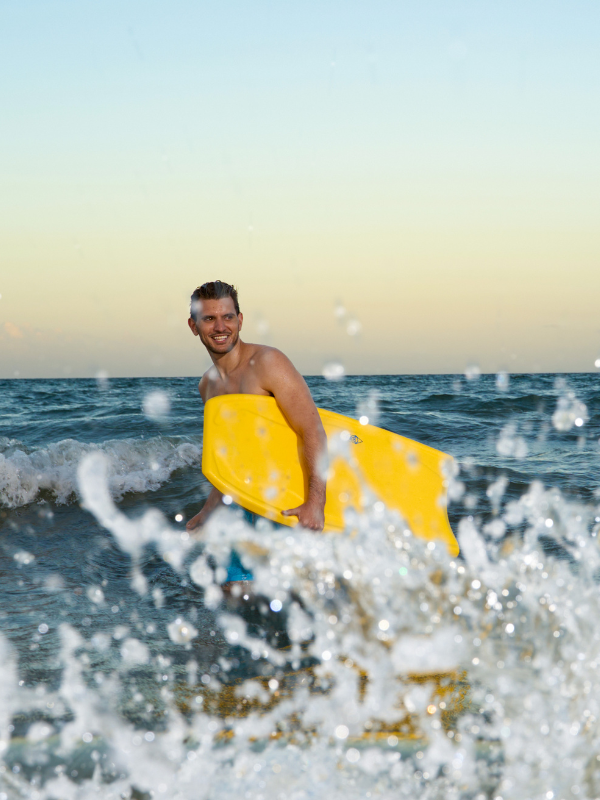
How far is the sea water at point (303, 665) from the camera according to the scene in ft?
6.11

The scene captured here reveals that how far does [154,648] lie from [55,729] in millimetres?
691

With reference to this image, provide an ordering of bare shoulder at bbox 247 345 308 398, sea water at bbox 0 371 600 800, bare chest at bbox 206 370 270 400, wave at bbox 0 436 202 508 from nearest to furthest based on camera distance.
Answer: sea water at bbox 0 371 600 800, bare shoulder at bbox 247 345 308 398, bare chest at bbox 206 370 270 400, wave at bbox 0 436 202 508

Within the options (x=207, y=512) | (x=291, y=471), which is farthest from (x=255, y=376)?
(x=207, y=512)

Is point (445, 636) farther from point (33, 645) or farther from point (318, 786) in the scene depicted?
point (33, 645)

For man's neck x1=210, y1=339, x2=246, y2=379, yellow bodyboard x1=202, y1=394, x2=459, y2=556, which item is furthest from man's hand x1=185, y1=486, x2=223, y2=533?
man's neck x1=210, y1=339, x2=246, y2=379

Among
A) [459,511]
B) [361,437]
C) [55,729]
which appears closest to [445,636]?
[361,437]

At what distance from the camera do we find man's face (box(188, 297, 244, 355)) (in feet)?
10.2

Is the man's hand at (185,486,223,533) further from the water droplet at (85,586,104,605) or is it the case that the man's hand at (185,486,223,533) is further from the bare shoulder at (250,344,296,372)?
the bare shoulder at (250,344,296,372)

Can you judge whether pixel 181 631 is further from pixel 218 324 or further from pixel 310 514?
pixel 218 324

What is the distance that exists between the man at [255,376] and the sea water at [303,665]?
19 centimetres

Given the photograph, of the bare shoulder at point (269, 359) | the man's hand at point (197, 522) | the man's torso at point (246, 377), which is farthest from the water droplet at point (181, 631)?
the bare shoulder at point (269, 359)

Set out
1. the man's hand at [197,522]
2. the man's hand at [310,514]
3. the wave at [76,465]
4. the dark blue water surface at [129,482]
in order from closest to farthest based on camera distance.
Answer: the man's hand at [310,514], the dark blue water surface at [129,482], the man's hand at [197,522], the wave at [76,465]

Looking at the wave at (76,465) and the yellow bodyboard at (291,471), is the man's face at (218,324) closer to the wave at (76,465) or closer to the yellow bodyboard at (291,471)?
the yellow bodyboard at (291,471)

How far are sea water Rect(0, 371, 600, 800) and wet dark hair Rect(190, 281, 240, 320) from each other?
1036 millimetres
